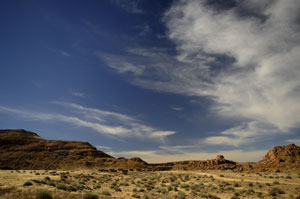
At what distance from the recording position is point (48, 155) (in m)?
71.0

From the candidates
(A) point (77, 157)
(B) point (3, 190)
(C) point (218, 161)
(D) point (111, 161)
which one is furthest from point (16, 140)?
(C) point (218, 161)

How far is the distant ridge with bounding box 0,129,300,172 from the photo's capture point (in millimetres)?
50469

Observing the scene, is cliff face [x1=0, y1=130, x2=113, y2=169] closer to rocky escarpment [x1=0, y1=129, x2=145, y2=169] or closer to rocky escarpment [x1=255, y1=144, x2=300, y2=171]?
rocky escarpment [x1=0, y1=129, x2=145, y2=169]

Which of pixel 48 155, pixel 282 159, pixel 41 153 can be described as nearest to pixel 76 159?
pixel 48 155

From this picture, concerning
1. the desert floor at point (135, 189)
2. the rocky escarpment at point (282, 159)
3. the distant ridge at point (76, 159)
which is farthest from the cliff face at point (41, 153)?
the rocky escarpment at point (282, 159)

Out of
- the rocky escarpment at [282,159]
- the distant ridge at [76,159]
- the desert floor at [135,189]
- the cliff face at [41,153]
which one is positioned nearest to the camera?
the desert floor at [135,189]

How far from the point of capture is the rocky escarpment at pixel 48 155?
63.8 meters

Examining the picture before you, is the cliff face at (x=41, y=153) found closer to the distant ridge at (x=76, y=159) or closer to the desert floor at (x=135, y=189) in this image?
the distant ridge at (x=76, y=159)

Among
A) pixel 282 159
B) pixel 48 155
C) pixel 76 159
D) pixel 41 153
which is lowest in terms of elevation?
pixel 76 159

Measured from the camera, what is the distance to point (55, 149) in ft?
253

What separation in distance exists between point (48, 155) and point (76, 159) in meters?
11.2

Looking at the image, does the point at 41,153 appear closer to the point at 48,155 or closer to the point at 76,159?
the point at 48,155

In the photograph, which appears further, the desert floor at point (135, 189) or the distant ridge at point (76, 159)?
the distant ridge at point (76, 159)

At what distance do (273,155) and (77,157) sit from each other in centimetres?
6644
